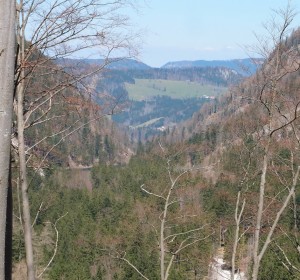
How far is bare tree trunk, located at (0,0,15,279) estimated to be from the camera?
2.55 metres

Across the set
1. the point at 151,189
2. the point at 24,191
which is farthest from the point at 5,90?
the point at 151,189

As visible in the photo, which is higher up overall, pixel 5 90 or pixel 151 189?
pixel 5 90

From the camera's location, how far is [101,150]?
120 metres

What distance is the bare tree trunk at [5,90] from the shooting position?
2.55 metres

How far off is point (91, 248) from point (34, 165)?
36.5m

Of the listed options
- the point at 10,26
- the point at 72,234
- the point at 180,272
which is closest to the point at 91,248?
the point at 72,234

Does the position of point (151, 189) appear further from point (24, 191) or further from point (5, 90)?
point (5, 90)

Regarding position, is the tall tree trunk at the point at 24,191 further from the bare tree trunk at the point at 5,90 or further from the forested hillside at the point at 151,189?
the bare tree trunk at the point at 5,90

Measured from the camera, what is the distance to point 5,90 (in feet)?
8.35

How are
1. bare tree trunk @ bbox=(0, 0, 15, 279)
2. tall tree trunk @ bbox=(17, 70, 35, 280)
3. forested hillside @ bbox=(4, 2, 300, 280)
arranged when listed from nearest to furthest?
bare tree trunk @ bbox=(0, 0, 15, 279) → tall tree trunk @ bbox=(17, 70, 35, 280) → forested hillside @ bbox=(4, 2, 300, 280)

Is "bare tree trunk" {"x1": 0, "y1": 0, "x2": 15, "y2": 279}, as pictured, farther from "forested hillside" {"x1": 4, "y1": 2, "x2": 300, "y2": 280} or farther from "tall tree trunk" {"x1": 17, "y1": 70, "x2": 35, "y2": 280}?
"tall tree trunk" {"x1": 17, "y1": 70, "x2": 35, "y2": 280}

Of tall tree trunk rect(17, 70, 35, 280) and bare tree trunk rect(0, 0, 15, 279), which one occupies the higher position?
bare tree trunk rect(0, 0, 15, 279)

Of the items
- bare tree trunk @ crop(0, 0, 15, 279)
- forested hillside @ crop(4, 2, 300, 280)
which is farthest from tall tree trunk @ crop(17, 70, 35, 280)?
bare tree trunk @ crop(0, 0, 15, 279)

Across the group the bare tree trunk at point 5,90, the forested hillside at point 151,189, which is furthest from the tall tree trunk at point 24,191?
the bare tree trunk at point 5,90
